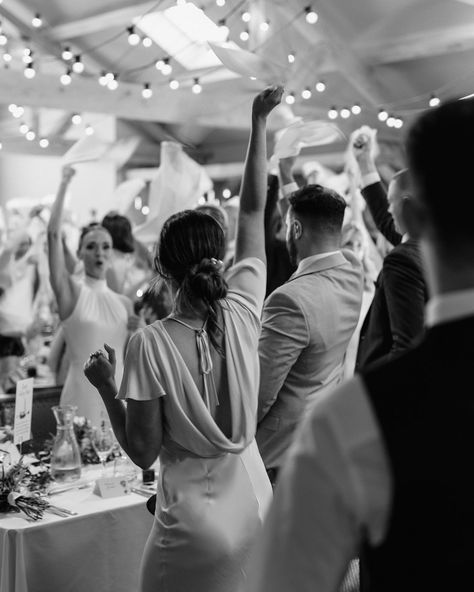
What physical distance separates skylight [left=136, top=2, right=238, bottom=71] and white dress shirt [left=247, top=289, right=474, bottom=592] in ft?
29.6

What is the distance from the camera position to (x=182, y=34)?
9.87 m

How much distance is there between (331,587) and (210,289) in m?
1.07

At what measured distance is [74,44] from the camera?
9852 mm

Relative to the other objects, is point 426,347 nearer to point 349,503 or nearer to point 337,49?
point 349,503

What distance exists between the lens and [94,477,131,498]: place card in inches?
91.1

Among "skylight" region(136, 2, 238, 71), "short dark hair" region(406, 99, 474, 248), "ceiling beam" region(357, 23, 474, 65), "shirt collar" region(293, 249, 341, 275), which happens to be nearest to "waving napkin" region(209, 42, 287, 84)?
"shirt collar" region(293, 249, 341, 275)

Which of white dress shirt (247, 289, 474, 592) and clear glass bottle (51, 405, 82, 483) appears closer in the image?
white dress shirt (247, 289, 474, 592)

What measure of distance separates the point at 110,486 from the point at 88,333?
1.46 m

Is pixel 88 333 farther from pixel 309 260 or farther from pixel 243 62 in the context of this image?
pixel 309 260

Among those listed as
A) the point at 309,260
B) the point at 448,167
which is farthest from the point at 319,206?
the point at 448,167

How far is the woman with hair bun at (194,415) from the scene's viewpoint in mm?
1684

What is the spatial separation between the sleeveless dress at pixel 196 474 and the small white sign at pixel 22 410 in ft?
2.63

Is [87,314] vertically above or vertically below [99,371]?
above

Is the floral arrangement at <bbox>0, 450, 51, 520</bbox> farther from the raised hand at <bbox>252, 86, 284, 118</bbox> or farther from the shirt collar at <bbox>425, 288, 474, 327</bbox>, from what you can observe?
the shirt collar at <bbox>425, 288, 474, 327</bbox>
